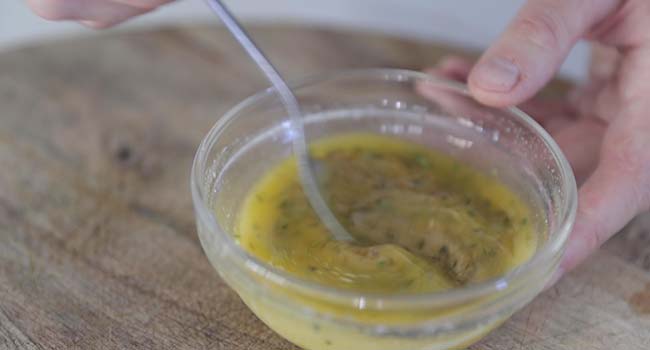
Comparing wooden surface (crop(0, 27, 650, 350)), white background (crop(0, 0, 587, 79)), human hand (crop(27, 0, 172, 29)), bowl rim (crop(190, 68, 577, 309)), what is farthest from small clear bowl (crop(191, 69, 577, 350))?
white background (crop(0, 0, 587, 79))

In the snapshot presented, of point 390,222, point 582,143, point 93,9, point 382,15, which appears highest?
point 93,9

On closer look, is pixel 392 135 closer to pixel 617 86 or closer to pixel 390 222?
pixel 390 222

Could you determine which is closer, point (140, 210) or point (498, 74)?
point (498, 74)

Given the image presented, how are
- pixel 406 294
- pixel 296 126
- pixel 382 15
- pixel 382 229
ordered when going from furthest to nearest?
pixel 382 15, pixel 296 126, pixel 382 229, pixel 406 294

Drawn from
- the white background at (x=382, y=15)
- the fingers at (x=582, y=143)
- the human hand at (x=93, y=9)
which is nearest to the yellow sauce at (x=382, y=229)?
the fingers at (x=582, y=143)

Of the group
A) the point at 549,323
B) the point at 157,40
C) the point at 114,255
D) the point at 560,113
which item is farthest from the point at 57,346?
the point at 560,113

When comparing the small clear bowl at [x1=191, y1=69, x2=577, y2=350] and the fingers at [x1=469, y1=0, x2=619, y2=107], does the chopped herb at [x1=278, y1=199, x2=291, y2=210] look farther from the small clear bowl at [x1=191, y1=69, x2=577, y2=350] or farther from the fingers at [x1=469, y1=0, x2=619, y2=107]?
the fingers at [x1=469, y1=0, x2=619, y2=107]

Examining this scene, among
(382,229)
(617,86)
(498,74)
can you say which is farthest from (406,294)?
(617,86)

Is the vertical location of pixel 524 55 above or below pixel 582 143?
above
